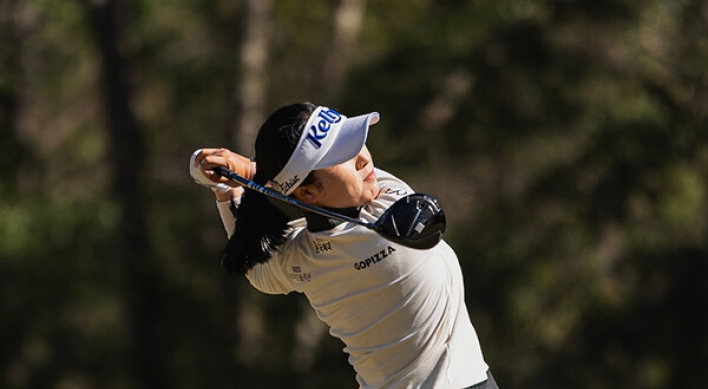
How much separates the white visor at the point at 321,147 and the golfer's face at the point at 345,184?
0.03 m

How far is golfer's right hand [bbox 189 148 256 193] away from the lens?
2.82 metres

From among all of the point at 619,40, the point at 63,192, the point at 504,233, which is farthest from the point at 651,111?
the point at 63,192

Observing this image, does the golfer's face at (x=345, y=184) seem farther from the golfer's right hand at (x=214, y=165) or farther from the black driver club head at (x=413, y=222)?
the golfer's right hand at (x=214, y=165)

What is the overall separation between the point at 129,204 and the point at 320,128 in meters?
10.7

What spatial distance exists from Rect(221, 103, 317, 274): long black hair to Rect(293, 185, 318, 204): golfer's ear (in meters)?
0.02

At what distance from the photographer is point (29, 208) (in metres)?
13.0

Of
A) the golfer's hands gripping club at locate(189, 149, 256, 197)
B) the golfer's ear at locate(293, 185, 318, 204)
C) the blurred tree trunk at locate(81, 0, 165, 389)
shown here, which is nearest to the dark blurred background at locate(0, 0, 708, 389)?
the blurred tree trunk at locate(81, 0, 165, 389)

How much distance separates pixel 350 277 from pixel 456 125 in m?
8.71

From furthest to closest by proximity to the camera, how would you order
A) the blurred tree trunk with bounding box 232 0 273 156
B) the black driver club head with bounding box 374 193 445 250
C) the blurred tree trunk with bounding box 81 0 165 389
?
the blurred tree trunk with bounding box 81 0 165 389, the blurred tree trunk with bounding box 232 0 273 156, the black driver club head with bounding box 374 193 445 250

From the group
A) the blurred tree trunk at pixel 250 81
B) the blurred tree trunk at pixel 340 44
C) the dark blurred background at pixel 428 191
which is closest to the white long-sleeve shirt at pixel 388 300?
the dark blurred background at pixel 428 191

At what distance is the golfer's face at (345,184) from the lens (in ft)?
8.58

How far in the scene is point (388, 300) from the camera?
8.81 feet

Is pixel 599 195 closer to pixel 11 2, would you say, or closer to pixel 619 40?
pixel 619 40

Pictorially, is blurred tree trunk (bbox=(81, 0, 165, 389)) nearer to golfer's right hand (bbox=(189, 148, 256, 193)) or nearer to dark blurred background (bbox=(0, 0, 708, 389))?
dark blurred background (bbox=(0, 0, 708, 389))
